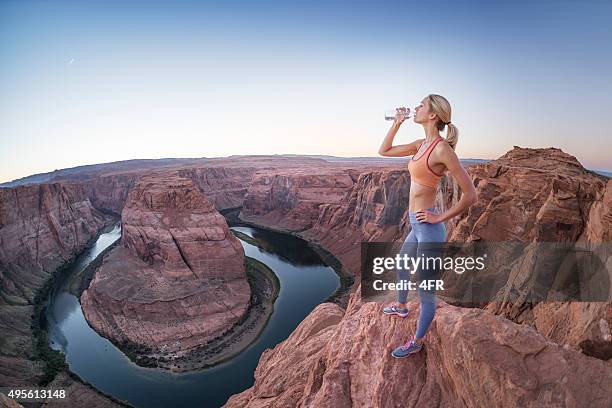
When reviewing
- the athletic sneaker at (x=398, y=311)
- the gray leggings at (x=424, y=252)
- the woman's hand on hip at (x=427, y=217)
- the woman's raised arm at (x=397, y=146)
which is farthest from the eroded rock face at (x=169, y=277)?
the woman's hand on hip at (x=427, y=217)

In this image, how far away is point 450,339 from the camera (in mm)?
4418

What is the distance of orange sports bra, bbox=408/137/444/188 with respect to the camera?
405cm

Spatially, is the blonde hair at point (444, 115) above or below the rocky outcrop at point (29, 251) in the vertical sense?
above

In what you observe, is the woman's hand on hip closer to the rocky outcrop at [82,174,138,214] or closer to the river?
the river

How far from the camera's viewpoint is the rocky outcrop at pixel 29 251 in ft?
91.9

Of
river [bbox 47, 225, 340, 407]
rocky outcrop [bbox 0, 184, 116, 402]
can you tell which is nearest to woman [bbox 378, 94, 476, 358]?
river [bbox 47, 225, 340, 407]

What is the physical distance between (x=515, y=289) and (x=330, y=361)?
6060 millimetres

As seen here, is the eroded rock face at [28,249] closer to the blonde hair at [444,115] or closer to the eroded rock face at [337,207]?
the blonde hair at [444,115]

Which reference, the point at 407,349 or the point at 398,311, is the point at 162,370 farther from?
the point at 407,349

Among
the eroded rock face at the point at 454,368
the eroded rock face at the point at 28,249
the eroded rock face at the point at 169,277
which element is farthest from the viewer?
the eroded rock face at the point at 169,277

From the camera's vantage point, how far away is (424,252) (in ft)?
13.8

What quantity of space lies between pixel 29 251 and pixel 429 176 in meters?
61.2

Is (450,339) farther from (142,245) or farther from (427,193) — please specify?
(142,245)

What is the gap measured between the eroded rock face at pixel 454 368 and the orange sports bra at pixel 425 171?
189 cm
